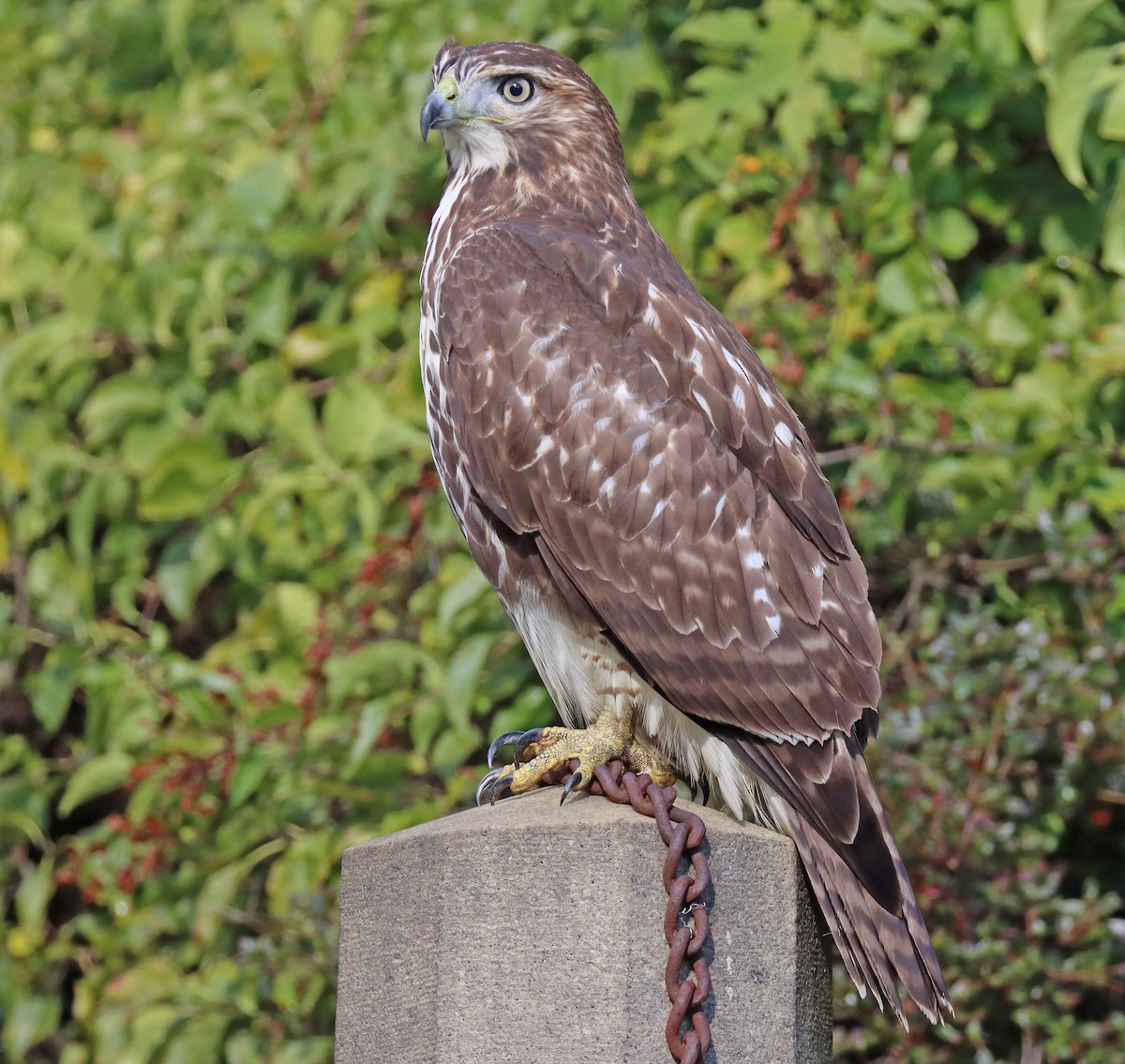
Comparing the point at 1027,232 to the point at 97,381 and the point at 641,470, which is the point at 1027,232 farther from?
the point at 97,381

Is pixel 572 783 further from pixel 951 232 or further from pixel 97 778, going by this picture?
pixel 97 778

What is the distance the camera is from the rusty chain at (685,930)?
2.04 metres

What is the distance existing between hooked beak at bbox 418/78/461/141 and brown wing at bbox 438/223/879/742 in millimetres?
458

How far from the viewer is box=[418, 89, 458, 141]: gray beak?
10.7 ft

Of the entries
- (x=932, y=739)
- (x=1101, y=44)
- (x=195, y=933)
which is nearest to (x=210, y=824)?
(x=195, y=933)

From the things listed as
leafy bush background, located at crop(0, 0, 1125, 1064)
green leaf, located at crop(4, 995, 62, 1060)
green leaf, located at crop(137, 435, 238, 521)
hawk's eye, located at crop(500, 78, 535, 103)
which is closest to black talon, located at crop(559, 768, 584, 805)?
leafy bush background, located at crop(0, 0, 1125, 1064)

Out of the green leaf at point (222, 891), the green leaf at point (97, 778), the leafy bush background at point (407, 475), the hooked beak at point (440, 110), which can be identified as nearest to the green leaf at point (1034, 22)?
the leafy bush background at point (407, 475)

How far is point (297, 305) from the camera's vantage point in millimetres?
4785

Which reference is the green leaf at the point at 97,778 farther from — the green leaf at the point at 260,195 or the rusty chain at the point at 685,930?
Answer: the rusty chain at the point at 685,930

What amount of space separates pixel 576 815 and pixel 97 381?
11.8ft

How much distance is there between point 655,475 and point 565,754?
505 mm

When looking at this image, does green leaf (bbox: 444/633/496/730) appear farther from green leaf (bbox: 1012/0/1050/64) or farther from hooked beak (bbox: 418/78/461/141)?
green leaf (bbox: 1012/0/1050/64)

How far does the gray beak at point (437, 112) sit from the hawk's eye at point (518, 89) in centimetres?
12

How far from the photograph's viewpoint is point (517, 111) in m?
3.30
